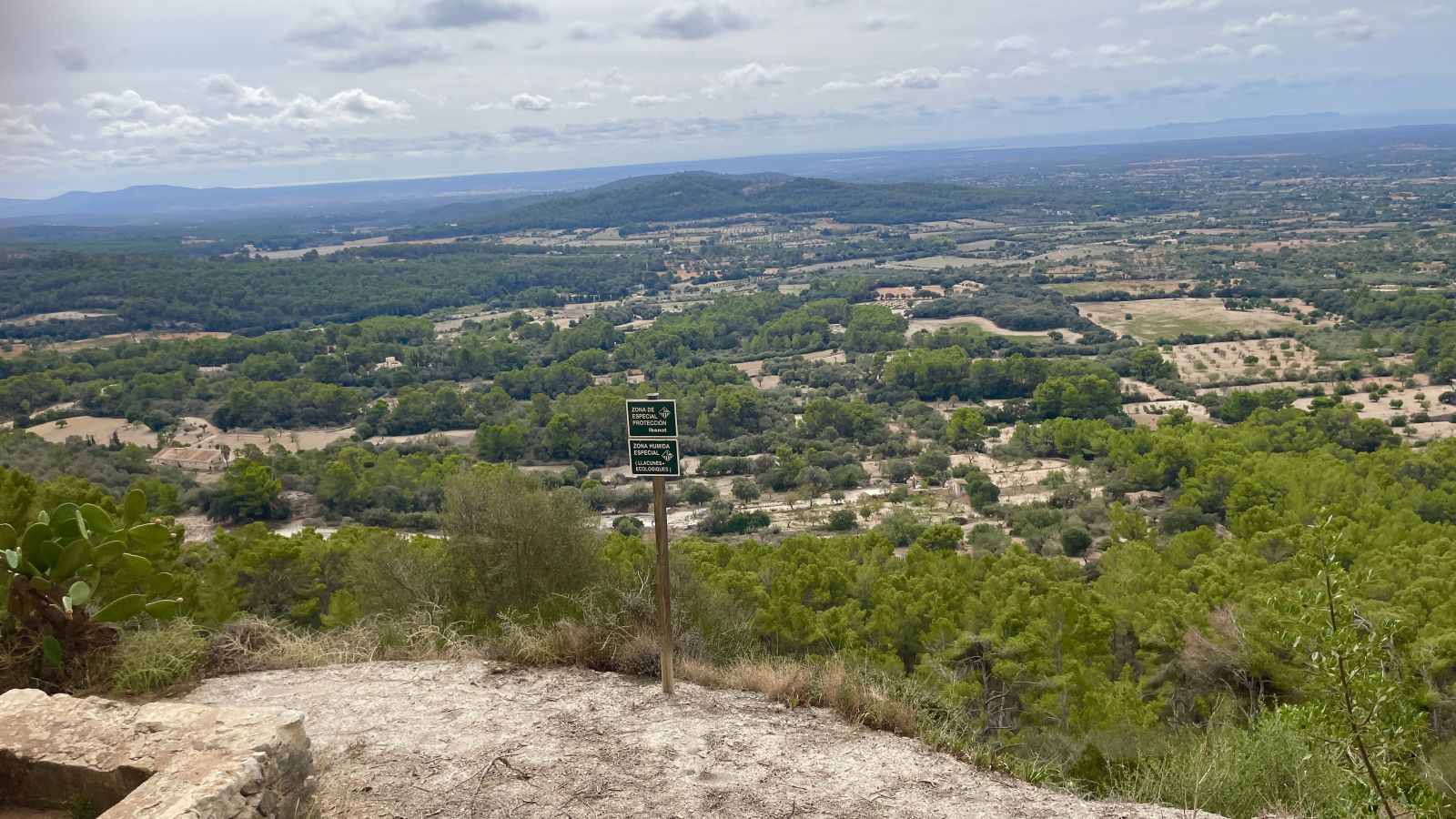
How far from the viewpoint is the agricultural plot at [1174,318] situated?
224 feet

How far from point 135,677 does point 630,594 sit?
384cm

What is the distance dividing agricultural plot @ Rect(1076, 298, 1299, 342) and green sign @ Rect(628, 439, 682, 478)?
2628 inches

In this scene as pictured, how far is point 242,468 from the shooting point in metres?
33.6

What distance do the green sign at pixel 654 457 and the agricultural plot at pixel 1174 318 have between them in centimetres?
6675

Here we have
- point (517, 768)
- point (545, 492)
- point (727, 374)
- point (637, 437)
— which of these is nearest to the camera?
point (517, 768)

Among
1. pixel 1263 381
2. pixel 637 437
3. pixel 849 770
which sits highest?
pixel 637 437

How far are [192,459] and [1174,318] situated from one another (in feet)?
221

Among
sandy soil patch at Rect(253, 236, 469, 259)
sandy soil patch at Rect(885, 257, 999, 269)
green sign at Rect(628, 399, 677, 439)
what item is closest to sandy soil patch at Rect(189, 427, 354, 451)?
green sign at Rect(628, 399, 677, 439)

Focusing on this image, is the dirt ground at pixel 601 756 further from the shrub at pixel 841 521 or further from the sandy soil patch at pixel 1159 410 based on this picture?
the sandy soil patch at pixel 1159 410

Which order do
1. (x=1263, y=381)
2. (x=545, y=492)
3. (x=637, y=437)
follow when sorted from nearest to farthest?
1. (x=637, y=437)
2. (x=545, y=492)
3. (x=1263, y=381)

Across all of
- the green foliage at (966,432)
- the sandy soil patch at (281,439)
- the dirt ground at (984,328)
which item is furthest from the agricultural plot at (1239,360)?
the sandy soil patch at (281,439)

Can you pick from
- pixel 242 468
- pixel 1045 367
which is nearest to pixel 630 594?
pixel 242 468

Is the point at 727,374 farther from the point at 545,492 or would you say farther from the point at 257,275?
the point at 257,275

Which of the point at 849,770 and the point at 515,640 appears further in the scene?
the point at 515,640
